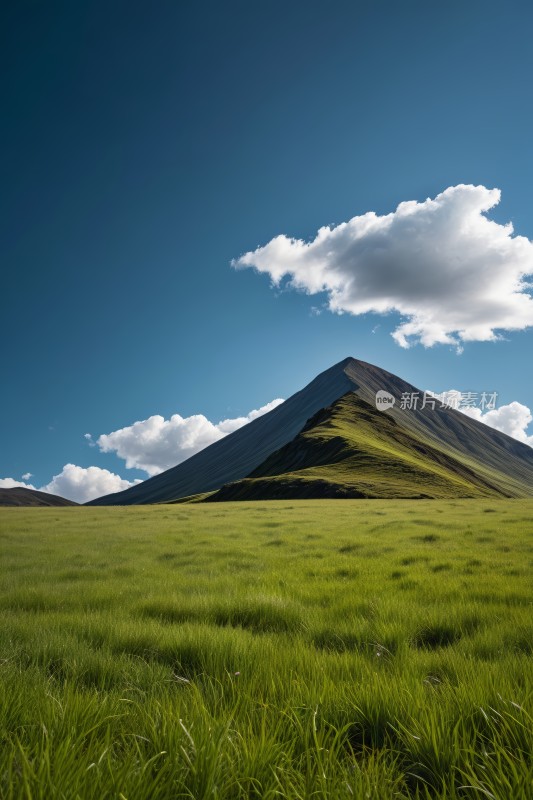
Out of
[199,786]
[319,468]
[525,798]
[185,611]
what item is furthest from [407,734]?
[319,468]

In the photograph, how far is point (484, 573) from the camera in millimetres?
9164

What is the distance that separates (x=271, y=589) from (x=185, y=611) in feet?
5.93

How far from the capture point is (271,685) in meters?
3.28

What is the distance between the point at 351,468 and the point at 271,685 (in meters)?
122

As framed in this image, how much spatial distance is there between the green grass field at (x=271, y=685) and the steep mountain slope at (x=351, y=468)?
Answer: 88.9 meters

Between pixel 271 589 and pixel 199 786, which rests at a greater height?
pixel 199 786

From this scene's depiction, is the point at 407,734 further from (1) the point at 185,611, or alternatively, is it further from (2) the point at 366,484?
(2) the point at 366,484

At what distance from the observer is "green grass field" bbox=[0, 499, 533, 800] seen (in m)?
2.03

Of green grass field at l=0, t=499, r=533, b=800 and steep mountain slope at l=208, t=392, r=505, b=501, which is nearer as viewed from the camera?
green grass field at l=0, t=499, r=533, b=800

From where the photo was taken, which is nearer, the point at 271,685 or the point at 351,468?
the point at 271,685

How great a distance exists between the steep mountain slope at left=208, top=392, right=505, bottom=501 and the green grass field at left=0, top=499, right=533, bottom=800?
88921 millimetres

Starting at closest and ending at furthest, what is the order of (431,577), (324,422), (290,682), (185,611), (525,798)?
(525,798) → (290,682) → (185,611) → (431,577) → (324,422)

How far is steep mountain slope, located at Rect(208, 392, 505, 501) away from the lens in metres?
101

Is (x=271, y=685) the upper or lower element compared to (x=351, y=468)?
upper
